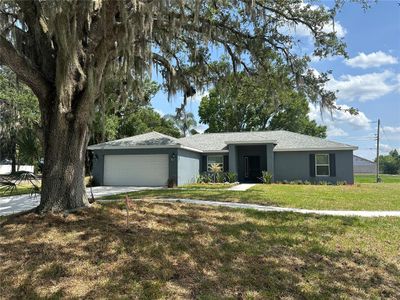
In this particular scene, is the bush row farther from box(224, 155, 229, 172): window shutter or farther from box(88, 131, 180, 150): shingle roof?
box(88, 131, 180, 150): shingle roof

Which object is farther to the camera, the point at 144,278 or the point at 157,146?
the point at 157,146

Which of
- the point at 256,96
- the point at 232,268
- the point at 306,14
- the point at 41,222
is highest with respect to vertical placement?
the point at 306,14

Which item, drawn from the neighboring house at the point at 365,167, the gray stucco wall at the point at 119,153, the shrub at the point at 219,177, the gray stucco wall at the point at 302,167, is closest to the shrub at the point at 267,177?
the gray stucco wall at the point at 302,167

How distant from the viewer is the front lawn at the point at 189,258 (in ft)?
14.4

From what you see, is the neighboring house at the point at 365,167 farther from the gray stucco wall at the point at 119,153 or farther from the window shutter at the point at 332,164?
the gray stucco wall at the point at 119,153

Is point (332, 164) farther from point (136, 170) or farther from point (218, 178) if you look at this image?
point (136, 170)

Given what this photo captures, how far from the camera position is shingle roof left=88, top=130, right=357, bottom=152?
65.5 ft

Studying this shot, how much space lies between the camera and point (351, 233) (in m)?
7.03

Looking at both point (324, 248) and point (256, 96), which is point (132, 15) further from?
point (256, 96)

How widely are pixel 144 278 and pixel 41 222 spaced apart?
2715mm

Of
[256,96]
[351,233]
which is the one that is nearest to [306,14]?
[256,96]

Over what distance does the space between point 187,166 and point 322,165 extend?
8247mm

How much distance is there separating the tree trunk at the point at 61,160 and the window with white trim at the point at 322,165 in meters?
17.5

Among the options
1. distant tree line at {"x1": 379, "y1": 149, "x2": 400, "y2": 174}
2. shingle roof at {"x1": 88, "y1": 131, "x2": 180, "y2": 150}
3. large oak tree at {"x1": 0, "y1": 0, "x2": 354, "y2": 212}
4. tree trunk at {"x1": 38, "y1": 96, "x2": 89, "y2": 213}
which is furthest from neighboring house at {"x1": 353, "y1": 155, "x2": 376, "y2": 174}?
tree trunk at {"x1": 38, "y1": 96, "x2": 89, "y2": 213}
